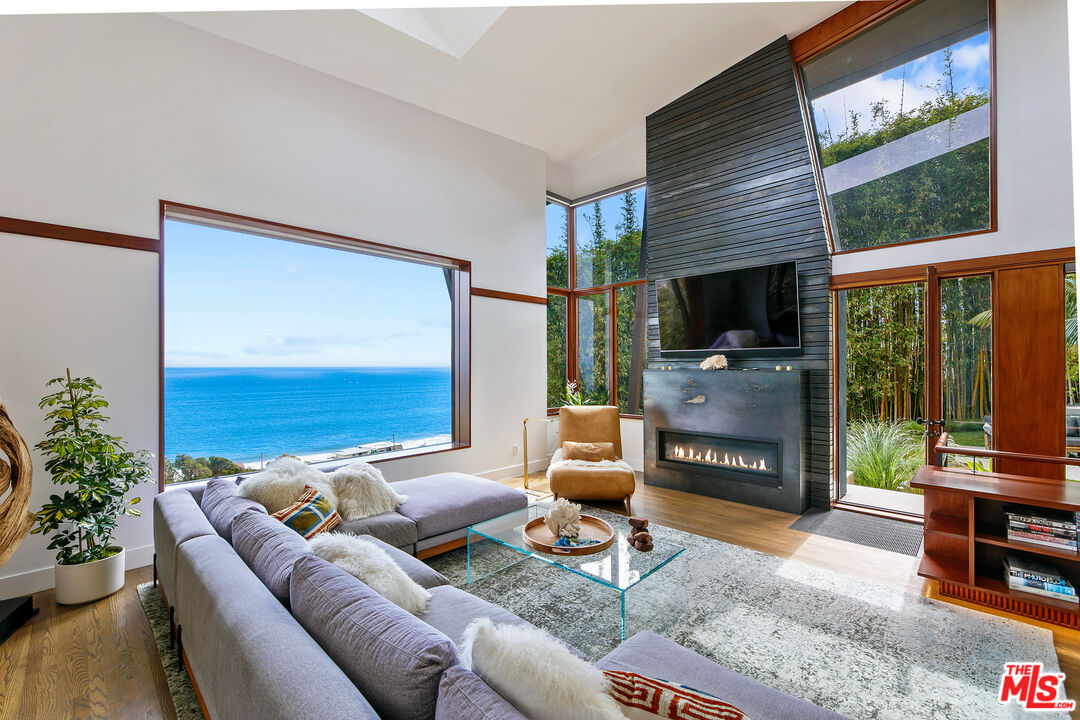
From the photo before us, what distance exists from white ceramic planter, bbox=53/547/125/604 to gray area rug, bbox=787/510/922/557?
4593 millimetres

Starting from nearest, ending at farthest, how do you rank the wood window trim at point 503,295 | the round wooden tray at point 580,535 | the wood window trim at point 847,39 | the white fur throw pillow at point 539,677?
the white fur throw pillow at point 539,677 → the round wooden tray at point 580,535 → the wood window trim at point 847,39 → the wood window trim at point 503,295

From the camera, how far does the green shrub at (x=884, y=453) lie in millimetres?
3967

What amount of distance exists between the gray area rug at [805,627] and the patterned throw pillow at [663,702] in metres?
1.28

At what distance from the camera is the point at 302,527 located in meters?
2.50

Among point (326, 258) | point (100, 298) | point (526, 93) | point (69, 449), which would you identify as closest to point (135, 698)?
point (69, 449)

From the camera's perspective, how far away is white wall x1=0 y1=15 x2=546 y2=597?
2879 mm

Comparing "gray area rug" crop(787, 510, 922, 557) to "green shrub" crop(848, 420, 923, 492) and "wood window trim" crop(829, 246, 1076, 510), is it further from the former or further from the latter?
"green shrub" crop(848, 420, 923, 492)

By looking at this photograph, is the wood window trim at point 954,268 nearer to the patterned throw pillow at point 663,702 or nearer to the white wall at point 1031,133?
the white wall at point 1031,133

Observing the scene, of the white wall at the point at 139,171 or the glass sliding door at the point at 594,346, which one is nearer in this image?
the white wall at the point at 139,171

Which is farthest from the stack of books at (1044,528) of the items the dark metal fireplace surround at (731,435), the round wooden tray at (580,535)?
the round wooden tray at (580,535)

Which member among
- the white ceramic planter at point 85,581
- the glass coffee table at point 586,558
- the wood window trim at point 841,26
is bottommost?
the white ceramic planter at point 85,581

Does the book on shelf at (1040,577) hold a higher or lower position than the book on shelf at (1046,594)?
higher

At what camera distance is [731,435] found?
4.57 m

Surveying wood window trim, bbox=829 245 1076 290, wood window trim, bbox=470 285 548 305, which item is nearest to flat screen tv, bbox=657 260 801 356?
wood window trim, bbox=829 245 1076 290
